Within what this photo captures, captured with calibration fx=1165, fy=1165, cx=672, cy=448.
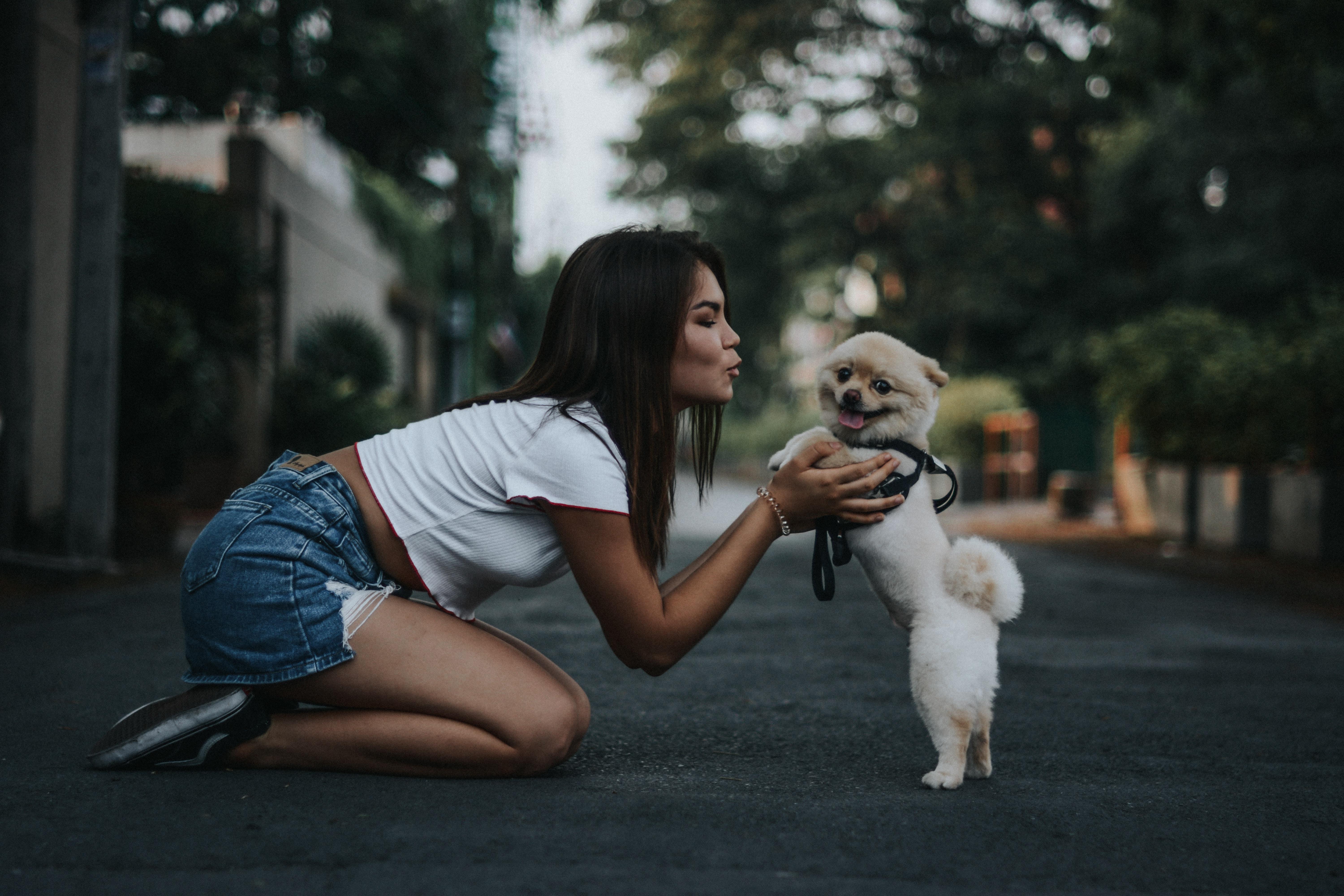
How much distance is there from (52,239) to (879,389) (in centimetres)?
746

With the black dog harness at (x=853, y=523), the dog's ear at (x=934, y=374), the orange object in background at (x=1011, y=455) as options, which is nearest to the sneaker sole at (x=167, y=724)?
the black dog harness at (x=853, y=523)

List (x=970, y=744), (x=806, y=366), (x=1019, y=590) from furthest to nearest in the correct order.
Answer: (x=806, y=366) < (x=970, y=744) < (x=1019, y=590)

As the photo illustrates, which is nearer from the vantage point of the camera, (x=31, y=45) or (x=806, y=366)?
(x=31, y=45)

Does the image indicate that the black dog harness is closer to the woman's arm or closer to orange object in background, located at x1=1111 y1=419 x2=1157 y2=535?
the woman's arm

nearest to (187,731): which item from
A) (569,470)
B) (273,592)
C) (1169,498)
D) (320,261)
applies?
(273,592)

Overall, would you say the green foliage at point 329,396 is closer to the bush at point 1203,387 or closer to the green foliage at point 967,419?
the bush at point 1203,387

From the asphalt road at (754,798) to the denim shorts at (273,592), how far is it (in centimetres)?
30

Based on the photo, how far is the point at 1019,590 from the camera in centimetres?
273

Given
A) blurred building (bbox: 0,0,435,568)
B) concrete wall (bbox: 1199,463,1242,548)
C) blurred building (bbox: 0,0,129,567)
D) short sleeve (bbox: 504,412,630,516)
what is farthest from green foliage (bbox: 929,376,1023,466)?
short sleeve (bbox: 504,412,630,516)

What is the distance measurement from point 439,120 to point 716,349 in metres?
21.8

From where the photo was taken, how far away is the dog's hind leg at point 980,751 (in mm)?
2834

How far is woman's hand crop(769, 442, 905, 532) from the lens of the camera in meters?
2.68

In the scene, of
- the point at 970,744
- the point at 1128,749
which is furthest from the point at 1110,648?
the point at 970,744

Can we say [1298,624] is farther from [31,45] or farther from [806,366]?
[806,366]
